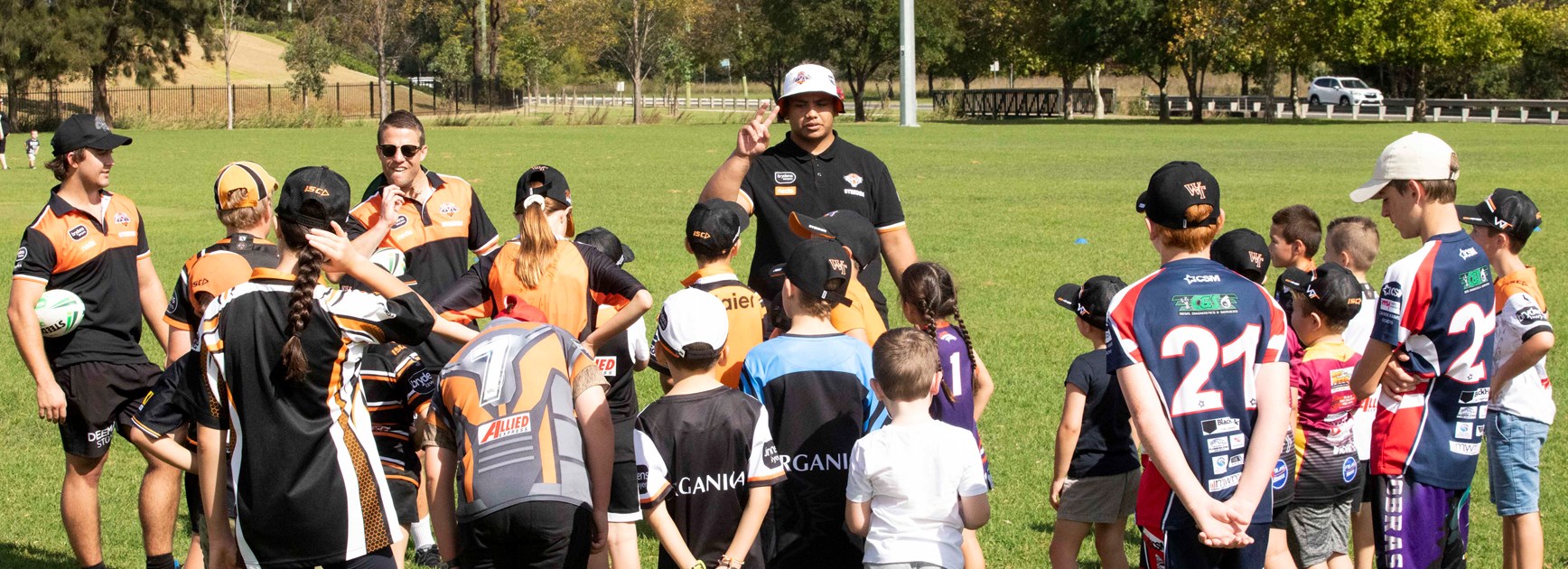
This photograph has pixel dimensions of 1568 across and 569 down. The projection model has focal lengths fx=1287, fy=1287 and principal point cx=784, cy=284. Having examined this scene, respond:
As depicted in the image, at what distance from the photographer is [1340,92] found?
224 feet

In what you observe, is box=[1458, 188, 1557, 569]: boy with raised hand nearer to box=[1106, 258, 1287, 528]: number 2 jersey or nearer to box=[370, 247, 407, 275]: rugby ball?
box=[1106, 258, 1287, 528]: number 2 jersey

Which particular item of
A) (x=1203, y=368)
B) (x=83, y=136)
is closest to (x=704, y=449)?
(x=1203, y=368)

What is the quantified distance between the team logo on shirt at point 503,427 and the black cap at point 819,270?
1066 mm

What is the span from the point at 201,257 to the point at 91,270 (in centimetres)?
129

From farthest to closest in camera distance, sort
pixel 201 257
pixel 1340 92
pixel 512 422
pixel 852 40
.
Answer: pixel 852 40 → pixel 1340 92 → pixel 201 257 → pixel 512 422

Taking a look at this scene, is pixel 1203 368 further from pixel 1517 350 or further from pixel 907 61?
pixel 907 61

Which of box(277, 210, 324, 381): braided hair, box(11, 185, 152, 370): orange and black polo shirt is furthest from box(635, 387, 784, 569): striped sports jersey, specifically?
box(11, 185, 152, 370): orange and black polo shirt

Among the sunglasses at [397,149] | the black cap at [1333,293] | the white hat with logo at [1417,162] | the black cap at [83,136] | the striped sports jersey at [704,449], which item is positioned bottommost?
the striped sports jersey at [704,449]

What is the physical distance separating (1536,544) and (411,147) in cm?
517

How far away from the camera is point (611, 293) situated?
527cm

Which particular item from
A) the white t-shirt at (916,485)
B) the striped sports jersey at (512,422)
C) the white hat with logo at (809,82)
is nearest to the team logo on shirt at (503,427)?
the striped sports jersey at (512,422)

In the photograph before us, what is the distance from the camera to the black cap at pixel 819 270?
4293 mm

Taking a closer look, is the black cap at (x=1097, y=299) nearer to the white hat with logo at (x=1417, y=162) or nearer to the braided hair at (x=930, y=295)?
the braided hair at (x=930, y=295)

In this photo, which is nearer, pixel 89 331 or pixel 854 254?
pixel 854 254
